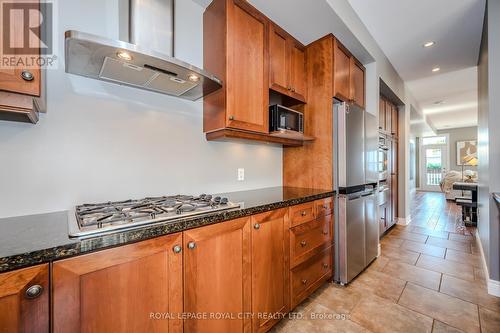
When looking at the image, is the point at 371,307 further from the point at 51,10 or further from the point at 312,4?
the point at 51,10

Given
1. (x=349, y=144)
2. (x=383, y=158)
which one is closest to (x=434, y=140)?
(x=383, y=158)

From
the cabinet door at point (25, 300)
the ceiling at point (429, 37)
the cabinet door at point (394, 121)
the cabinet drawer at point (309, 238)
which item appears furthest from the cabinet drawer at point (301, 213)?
the cabinet door at point (394, 121)

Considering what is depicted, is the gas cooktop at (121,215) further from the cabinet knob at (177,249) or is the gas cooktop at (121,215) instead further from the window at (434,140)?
the window at (434,140)

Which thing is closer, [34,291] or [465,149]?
[34,291]

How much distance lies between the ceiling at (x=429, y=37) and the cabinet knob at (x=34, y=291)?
2990mm

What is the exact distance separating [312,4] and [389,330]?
258cm

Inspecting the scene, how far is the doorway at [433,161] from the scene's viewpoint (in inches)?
364

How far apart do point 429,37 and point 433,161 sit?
9.04 meters

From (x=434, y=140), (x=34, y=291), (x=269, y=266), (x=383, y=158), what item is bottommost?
(x=269, y=266)

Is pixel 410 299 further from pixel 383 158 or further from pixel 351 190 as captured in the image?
pixel 383 158

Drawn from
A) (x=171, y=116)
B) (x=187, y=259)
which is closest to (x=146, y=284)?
(x=187, y=259)

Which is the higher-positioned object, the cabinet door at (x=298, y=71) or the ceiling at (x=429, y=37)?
the ceiling at (x=429, y=37)

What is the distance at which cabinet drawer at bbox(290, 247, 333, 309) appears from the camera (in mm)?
1675

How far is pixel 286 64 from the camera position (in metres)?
2.08
